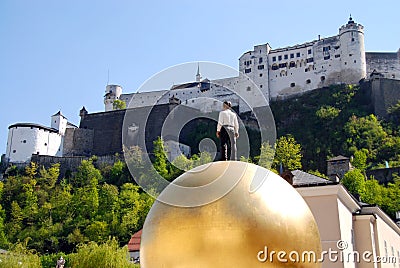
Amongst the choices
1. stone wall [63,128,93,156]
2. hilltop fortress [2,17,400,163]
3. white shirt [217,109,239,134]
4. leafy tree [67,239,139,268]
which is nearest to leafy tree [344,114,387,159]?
hilltop fortress [2,17,400,163]

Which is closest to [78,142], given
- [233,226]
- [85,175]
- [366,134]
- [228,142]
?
[85,175]

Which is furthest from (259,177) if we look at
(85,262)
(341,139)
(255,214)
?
(341,139)

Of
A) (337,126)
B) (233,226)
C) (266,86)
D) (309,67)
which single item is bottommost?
(233,226)

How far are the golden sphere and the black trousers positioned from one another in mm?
851

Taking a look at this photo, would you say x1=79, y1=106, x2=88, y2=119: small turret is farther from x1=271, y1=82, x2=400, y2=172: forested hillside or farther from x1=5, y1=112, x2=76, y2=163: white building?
x1=271, y1=82, x2=400, y2=172: forested hillside

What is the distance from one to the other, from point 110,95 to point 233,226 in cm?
10174

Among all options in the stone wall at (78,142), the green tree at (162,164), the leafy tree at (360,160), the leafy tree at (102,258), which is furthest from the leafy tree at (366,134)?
the green tree at (162,164)

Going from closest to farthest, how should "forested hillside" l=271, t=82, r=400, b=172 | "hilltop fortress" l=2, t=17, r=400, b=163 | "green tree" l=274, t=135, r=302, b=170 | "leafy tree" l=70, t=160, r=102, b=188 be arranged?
"green tree" l=274, t=135, r=302, b=170
"forested hillside" l=271, t=82, r=400, b=172
"leafy tree" l=70, t=160, r=102, b=188
"hilltop fortress" l=2, t=17, r=400, b=163

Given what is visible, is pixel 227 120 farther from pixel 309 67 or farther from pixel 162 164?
pixel 309 67

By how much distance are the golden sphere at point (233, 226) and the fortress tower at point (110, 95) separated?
99396 mm

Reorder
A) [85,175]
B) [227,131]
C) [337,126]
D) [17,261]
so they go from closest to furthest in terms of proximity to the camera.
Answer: [227,131] < [17,261] < [85,175] < [337,126]

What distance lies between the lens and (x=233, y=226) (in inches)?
220

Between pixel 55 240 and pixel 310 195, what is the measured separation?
159 ft

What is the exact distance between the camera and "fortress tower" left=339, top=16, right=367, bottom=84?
299 feet
